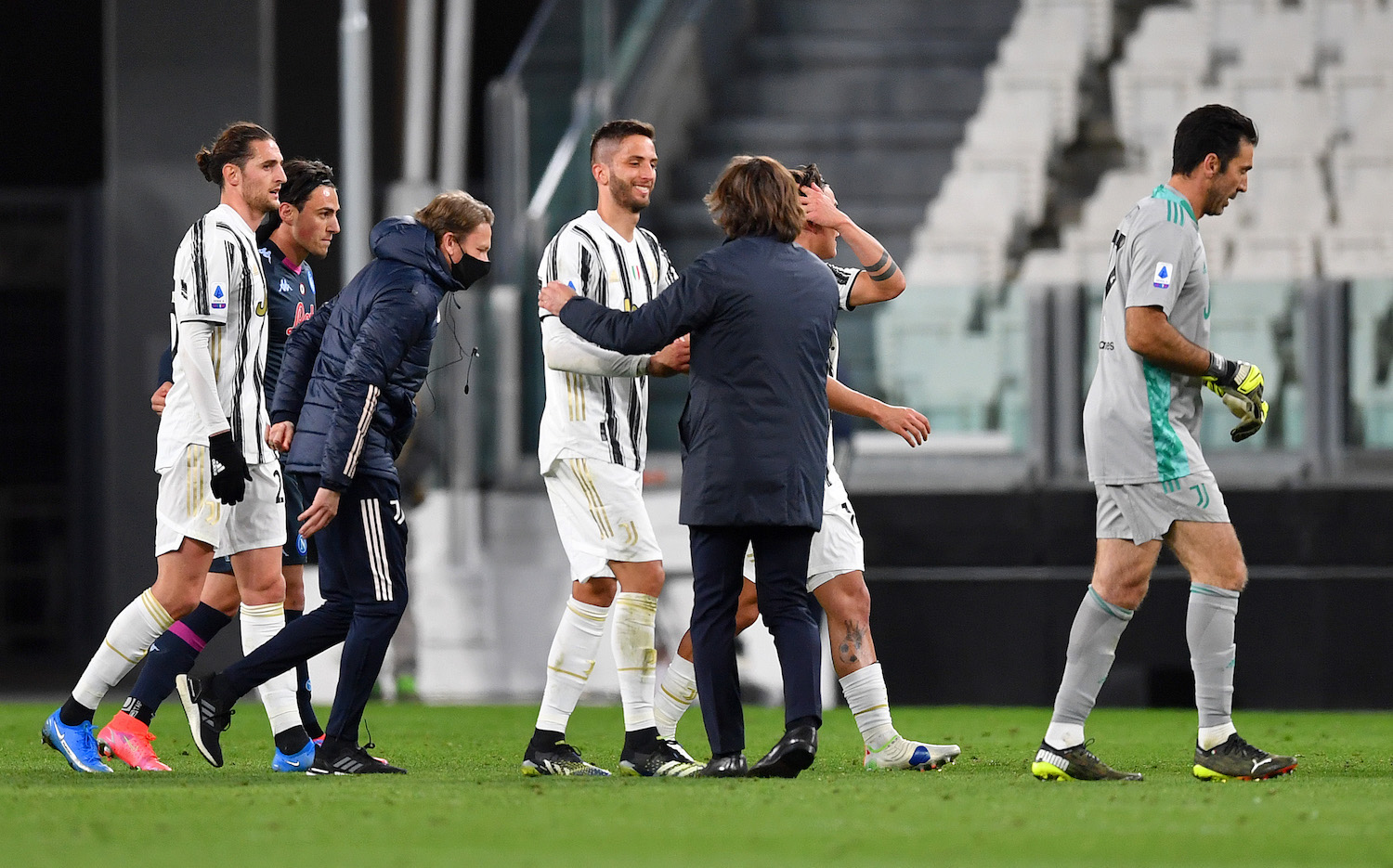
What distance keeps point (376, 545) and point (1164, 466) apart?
2.31 metres

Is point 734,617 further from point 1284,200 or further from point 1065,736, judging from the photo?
point 1284,200

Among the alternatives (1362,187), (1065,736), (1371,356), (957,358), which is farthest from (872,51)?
(1065,736)

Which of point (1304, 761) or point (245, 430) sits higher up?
point (245, 430)

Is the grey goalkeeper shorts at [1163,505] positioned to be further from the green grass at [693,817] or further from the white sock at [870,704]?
the white sock at [870,704]

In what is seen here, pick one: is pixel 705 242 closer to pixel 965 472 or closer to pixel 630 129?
pixel 965 472

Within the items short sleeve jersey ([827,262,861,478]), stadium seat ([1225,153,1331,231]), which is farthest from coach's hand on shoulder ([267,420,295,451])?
stadium seat ([1225,153,1331,231])

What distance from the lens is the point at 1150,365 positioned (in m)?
6.08

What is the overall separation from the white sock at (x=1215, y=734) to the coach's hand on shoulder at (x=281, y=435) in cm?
290

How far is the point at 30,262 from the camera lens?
612 inches

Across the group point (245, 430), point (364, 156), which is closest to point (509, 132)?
point (364, 156)

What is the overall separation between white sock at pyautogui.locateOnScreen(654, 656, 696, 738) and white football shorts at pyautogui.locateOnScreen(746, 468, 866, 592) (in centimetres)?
42

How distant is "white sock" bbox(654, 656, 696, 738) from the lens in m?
6.66

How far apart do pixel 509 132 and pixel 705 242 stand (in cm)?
168

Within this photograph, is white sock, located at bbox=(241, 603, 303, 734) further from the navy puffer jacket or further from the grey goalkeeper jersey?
the grey goalkeeper jersey
